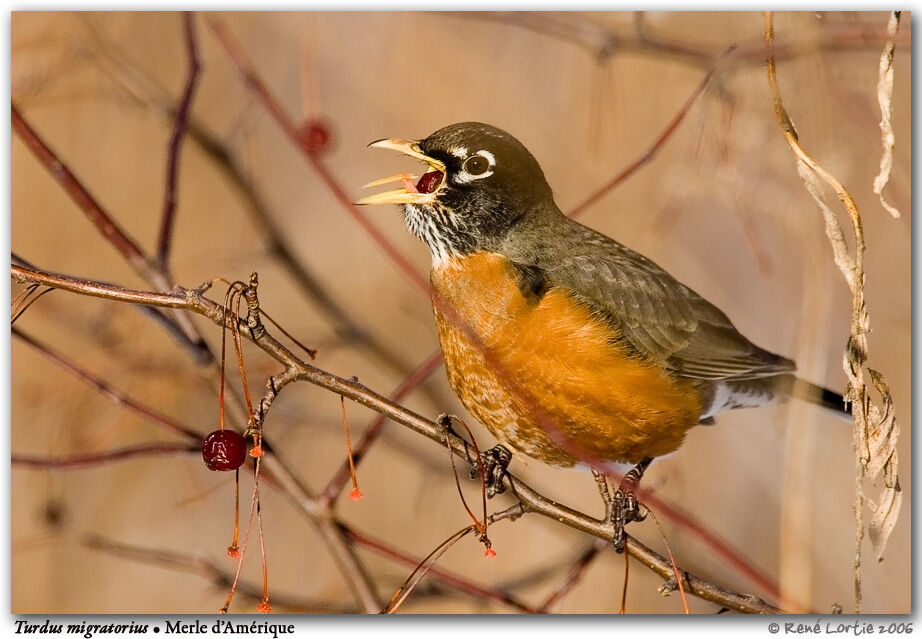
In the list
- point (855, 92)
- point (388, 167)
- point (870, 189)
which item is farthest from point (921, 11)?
point (388, 167)

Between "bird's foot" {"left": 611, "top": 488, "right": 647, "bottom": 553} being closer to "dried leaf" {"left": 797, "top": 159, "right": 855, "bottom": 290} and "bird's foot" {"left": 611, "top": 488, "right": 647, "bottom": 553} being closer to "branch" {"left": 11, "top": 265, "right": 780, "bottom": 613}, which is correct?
"branch" {"left": 11, "top": 265, "right": 780, "bottom": 613}

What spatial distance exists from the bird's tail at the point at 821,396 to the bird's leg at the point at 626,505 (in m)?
0.48

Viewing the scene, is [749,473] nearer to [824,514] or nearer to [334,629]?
[824,514]

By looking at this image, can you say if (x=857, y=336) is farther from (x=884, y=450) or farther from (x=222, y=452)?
(x=222, y=452)

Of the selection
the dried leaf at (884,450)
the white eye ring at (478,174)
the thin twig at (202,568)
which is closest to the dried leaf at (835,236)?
the dried leaf at (884,450)

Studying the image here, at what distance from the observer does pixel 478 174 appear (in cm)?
256

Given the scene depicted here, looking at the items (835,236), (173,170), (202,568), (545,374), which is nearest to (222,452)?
(202,568)

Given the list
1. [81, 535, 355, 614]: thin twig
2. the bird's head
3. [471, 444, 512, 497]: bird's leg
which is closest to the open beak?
the bird's head

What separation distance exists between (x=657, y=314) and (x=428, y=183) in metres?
0.79

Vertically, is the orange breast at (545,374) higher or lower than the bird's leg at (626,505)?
higher

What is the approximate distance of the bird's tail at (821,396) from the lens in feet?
8.79

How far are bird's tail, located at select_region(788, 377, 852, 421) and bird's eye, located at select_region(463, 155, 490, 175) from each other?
3.56ft

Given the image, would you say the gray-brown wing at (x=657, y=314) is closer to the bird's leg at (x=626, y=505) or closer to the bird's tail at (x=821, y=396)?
the bird's tail at (x=821, y=396)

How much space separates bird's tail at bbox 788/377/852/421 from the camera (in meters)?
2.68
